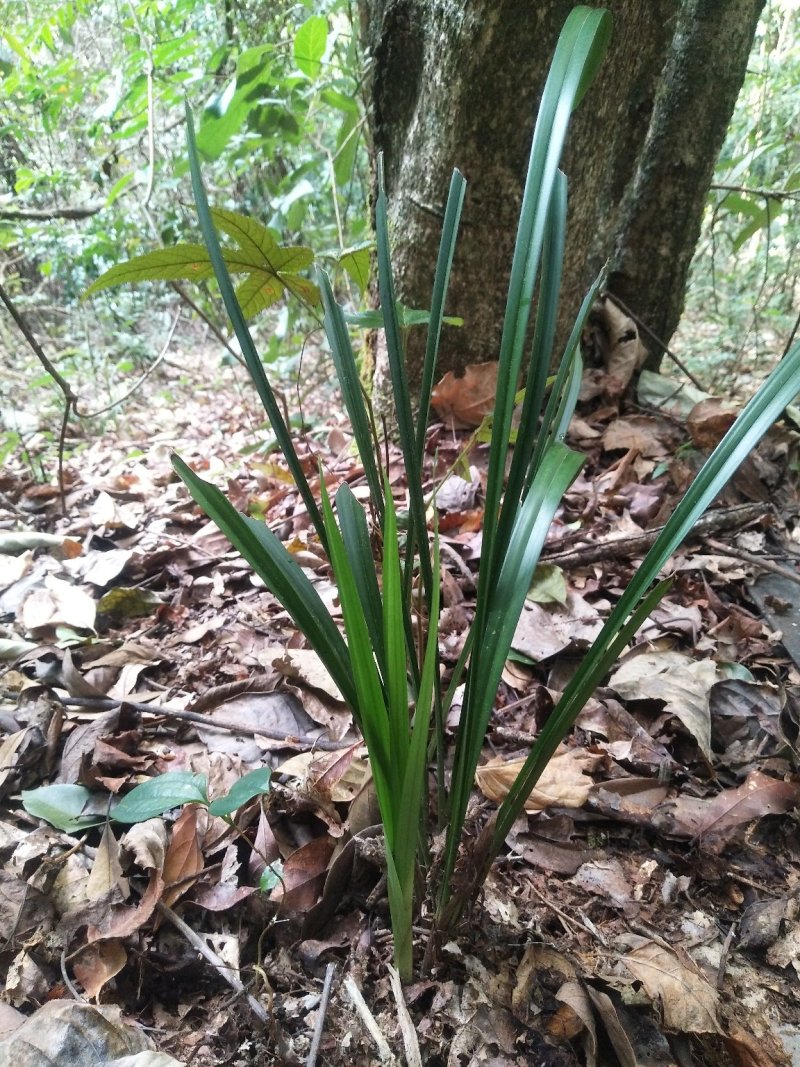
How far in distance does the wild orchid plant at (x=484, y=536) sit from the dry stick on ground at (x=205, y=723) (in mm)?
249

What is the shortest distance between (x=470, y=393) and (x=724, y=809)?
918mm

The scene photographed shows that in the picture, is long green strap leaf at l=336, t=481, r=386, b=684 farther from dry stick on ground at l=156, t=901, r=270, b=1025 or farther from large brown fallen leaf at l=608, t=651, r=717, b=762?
large brown fallen leaf at l=608, t=651, r=717, b=762

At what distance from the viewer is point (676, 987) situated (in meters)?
0.49

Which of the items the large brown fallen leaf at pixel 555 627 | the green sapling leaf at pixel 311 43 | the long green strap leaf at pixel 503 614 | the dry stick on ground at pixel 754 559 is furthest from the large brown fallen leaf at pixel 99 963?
the green sapling leaf at pixel 311 43

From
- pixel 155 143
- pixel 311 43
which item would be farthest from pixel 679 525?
pixel 155 143

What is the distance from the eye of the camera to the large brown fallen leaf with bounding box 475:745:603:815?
0.64 meters

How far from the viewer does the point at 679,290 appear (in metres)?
1.58

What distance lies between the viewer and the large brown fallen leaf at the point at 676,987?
1.55ft

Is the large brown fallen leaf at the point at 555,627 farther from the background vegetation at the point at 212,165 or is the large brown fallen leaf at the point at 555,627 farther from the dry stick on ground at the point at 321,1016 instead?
the background vegetation at the point at 212,165

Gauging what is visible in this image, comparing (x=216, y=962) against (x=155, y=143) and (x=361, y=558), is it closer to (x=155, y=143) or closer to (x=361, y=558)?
(x=361, y=558)

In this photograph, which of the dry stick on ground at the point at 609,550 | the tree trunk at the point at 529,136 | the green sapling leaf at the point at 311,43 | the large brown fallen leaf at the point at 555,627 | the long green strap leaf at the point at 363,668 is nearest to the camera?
the long green strap leaf at the point at 363,668

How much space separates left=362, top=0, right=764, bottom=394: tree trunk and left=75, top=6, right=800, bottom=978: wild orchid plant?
755mm

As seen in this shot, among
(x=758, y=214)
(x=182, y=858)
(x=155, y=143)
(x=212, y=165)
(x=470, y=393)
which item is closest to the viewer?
(x=182, y=858)

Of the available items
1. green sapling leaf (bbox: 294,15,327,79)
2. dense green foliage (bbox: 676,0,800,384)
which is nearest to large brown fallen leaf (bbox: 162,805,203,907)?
green sapling leaf (bbox: 294,15,327,79)
